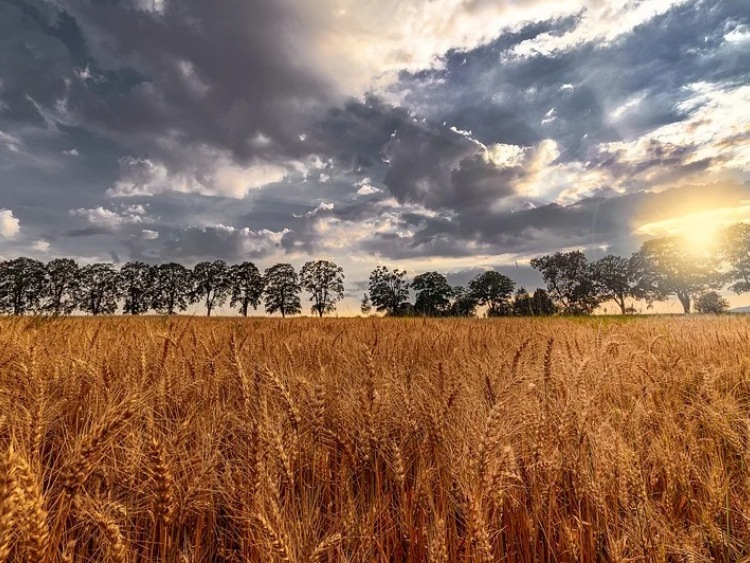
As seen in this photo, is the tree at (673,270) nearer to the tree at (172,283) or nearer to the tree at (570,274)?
the tree at (570,274)

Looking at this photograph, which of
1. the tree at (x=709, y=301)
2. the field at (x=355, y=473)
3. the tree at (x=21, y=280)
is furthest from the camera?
the tree at (x=21, y=280)

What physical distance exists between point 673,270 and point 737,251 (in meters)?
7.40

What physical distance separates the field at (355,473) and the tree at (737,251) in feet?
220

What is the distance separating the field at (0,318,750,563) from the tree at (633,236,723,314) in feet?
222

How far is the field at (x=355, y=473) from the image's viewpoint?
1.63 meters

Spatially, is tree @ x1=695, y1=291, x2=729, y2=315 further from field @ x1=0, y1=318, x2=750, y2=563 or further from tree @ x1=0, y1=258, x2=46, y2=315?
tree @ x1=0, y1=258, x2=46, y2=315

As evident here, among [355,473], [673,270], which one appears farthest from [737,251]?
[355,473]

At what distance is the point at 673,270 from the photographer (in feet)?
193

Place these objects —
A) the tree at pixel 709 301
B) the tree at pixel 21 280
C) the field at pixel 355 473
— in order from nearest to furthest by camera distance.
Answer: the field at pixel 355 473 < the tree at pixel 709 301 < the tree at pixel 21 280

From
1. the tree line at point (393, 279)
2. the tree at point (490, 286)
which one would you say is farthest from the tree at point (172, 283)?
the tree at point (490, 286)

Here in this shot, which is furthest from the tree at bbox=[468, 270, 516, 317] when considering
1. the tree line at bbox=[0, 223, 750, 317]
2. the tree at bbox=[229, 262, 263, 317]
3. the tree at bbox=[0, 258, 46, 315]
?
the tree at bbox=[0, 258, 46, 315]

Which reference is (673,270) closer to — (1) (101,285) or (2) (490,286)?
(2) (490,286)

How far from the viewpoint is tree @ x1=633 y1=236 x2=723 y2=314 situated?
5659 cm

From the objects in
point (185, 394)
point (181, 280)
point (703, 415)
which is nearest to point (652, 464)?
point (703, 415)
